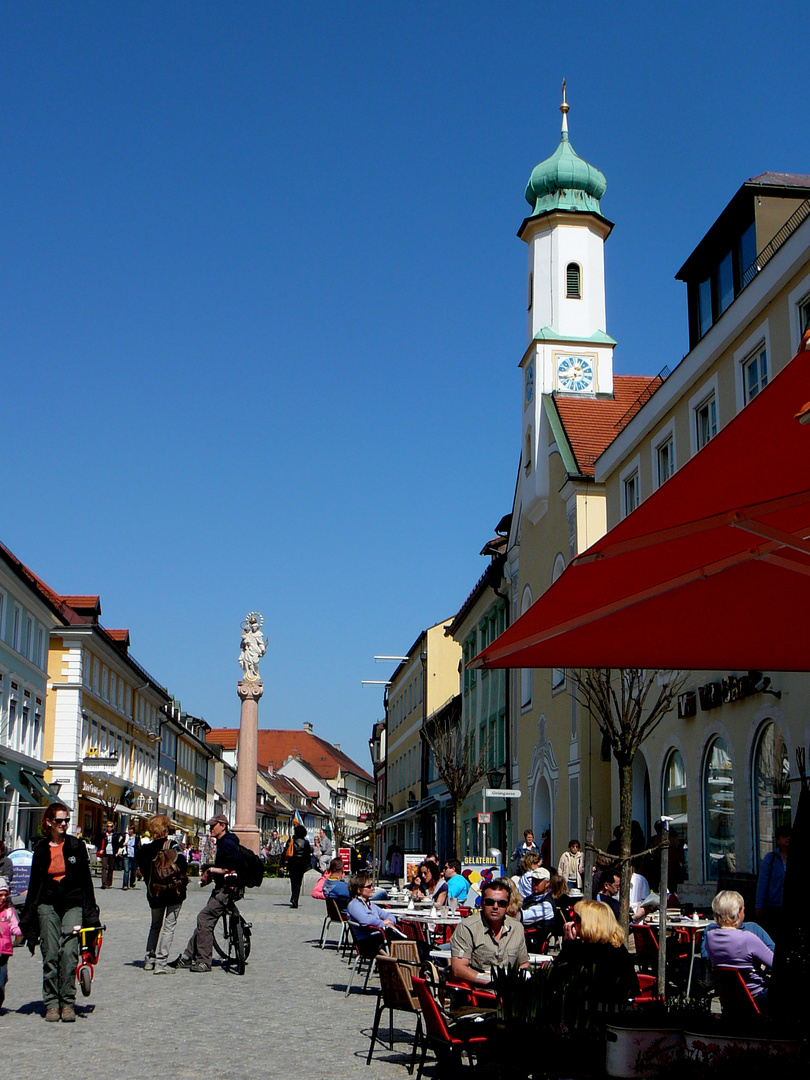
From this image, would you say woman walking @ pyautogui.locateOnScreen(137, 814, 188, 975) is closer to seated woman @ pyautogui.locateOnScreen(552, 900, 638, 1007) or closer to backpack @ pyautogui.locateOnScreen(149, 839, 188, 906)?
backpack @ pyautogui.locateOnScreen(149, 839, 188, 906)

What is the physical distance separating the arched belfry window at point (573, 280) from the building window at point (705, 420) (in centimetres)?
1356

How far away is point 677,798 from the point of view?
22.5m

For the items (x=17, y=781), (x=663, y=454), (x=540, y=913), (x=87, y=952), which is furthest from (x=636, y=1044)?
(x=17, y=781)

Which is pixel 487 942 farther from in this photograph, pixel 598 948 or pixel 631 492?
pixel 631 492

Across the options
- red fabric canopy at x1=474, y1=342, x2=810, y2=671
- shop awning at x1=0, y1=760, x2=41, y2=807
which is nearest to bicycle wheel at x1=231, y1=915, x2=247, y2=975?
red fabric canopy at x1=474, y1=342, x2=810, y2=671

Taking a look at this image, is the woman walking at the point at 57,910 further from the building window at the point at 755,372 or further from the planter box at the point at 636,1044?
the building window at the point at 755,372

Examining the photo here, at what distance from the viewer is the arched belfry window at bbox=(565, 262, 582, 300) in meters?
34.2

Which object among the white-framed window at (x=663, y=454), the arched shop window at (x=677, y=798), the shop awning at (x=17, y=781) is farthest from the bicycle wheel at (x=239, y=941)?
the shop awning at (x=17, y=781)

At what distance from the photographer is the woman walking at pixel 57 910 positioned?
10633 mm

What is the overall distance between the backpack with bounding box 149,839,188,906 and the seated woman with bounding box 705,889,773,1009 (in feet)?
23.7

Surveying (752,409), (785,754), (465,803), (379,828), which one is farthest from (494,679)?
(379,828)

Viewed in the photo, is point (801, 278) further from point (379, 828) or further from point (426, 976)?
point (379, 828)

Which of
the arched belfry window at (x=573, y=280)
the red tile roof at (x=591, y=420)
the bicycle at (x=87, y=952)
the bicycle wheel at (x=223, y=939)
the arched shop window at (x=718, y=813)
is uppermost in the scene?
the arched belfry window at (x=573, y=280)

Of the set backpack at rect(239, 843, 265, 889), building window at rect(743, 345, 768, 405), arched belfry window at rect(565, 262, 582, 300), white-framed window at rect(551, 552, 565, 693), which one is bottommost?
backpack at rect(239, 843, 265, 889)
